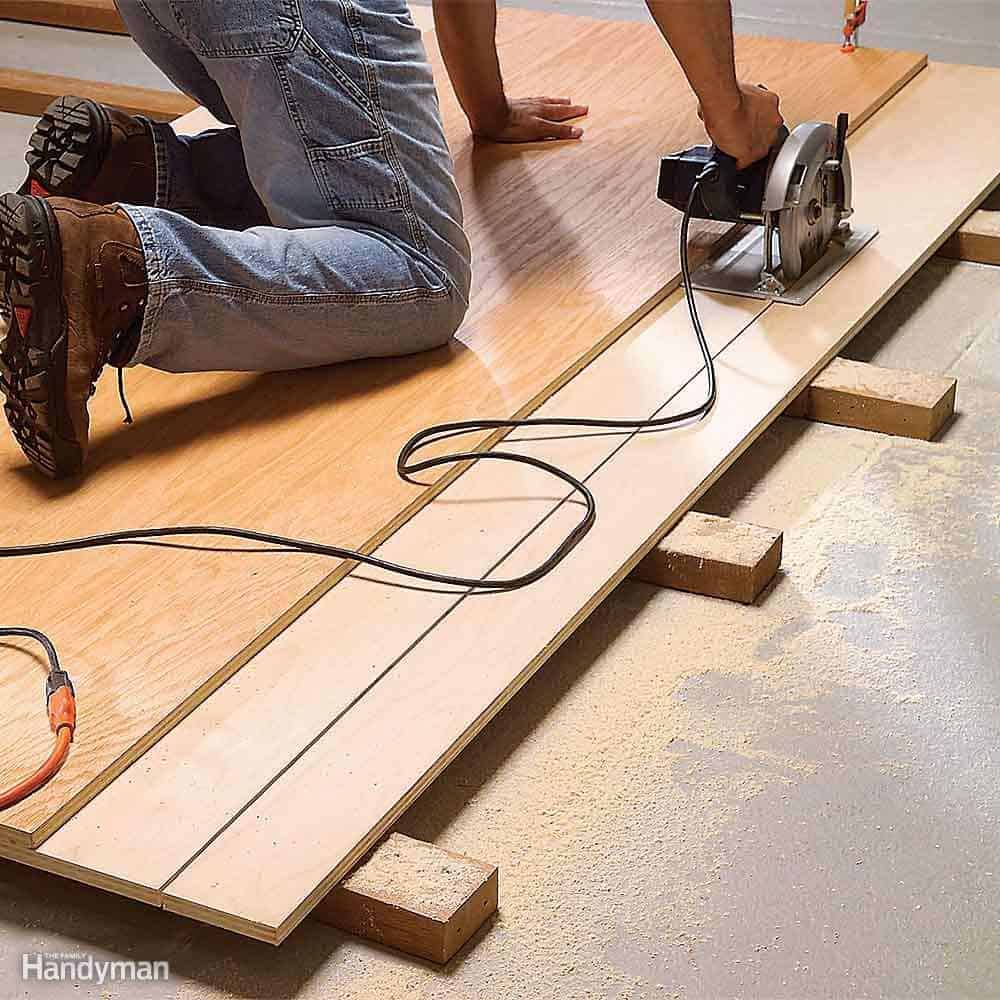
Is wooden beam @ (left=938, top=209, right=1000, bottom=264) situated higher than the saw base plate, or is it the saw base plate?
the saw base plate

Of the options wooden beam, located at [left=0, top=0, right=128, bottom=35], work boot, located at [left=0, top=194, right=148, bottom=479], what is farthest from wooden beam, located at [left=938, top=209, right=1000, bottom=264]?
wooden beam, located at [left=0, top=0, right=128, bottom=35]

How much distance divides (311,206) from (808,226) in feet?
2.63

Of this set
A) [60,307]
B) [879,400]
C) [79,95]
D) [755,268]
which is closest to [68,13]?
[79,95]

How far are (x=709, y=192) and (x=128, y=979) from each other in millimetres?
1524

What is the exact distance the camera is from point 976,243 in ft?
8.54

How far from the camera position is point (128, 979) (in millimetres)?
1290

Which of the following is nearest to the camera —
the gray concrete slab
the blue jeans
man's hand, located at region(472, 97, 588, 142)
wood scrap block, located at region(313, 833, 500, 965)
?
wood scrap block, located at region(313, 833, 500, 965)

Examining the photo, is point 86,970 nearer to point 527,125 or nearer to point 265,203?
point 265,203

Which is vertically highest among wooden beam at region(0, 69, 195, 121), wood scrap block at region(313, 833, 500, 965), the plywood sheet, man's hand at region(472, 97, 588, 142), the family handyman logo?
man's hand at region(472, 97, 588, 142)

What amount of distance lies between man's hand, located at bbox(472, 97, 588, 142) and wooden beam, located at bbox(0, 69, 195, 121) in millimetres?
973

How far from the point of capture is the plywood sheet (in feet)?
4.94

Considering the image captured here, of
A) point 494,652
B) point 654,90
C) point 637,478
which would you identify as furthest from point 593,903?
point 654,90

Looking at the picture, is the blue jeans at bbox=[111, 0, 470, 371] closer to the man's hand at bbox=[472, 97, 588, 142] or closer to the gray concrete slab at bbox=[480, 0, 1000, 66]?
the man's hand at bbox=[472, 97, 588, 142]

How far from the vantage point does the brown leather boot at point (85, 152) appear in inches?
82.3
